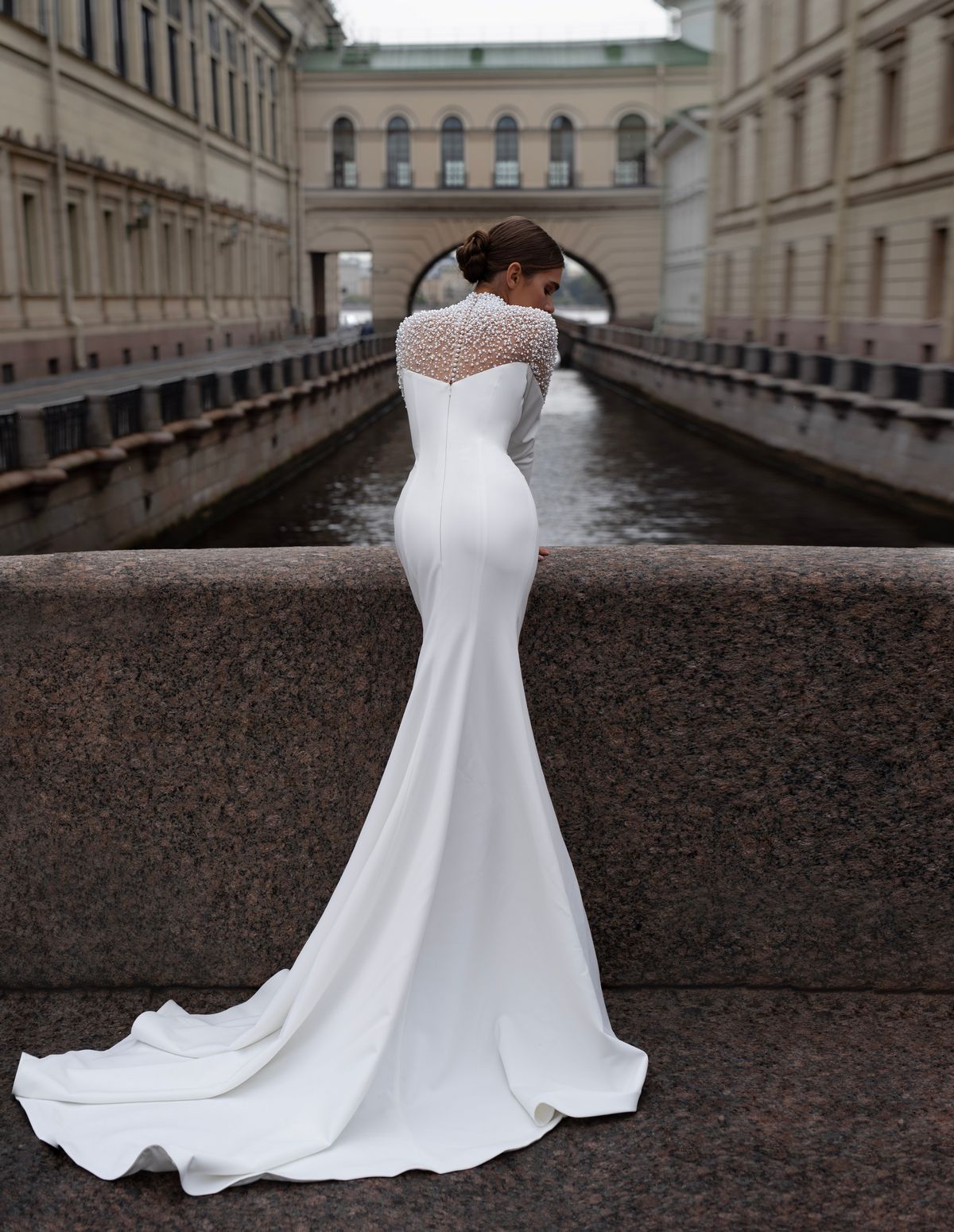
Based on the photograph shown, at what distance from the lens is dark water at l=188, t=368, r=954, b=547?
1689 centimetres

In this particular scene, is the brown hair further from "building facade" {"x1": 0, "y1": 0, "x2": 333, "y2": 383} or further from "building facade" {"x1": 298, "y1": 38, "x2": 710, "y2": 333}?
"building facade" {"x1": 298, "y1": 38, "x2": 710, "y2": 333}

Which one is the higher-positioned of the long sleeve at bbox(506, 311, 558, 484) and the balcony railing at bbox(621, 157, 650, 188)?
the balcony railing at bbox(621, 157, 650, 188)

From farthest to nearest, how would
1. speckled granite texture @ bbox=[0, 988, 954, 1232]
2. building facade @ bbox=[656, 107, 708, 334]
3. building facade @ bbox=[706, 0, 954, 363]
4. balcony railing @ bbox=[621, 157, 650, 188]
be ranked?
balcony railing @ bbox=[621, 157, 650, 188] → building facade @ bbox=[656, 107, 708, 334] → building facade @ bbox=[706, 0, 954, 363] → speckled granite texture @ bbox=[0, 988, 954, 1232]

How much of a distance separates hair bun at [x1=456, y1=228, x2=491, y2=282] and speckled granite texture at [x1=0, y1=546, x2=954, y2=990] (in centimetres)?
59

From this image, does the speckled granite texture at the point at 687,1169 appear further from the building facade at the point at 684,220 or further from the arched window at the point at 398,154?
the arched window at the point at 398,154

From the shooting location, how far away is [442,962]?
2590 millimetres

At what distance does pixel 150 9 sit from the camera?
32.3 metres

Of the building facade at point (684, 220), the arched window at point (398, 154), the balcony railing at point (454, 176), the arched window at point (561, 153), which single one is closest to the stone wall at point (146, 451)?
the building facade at point (684, 220)

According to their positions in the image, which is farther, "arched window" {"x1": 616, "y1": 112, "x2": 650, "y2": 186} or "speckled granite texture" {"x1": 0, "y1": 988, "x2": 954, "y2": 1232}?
"arched window" {"x1": 616, "y1": 112, "x2": 650, "y2": 186}

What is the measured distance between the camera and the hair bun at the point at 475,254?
2.85 meters

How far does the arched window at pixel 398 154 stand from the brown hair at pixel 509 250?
53822 mm

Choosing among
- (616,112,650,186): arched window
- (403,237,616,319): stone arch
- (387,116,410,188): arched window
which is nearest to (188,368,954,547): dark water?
(403,237,616,319): stone arch

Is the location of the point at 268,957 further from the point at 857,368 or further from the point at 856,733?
the point at 857,368

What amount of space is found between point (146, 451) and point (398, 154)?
42.8 meters
